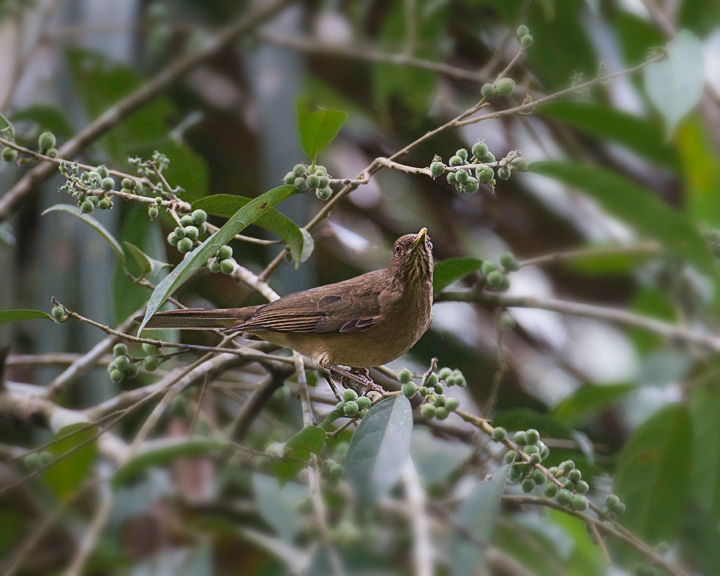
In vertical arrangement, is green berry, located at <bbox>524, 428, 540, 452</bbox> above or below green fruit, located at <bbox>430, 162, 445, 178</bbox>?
below

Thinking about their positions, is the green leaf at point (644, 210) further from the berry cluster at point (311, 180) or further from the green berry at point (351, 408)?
the green berry at point (351, 408)

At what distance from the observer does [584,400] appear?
7.07 feet

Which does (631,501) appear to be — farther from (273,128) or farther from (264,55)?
(264,55)

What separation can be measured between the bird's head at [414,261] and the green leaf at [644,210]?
867mm

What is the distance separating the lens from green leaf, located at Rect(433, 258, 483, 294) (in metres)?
1.56

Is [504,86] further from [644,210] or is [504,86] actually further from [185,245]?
[644,210]

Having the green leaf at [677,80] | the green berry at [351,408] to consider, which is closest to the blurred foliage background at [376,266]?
the green leaf at [677,80]

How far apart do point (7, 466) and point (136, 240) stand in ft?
2.31

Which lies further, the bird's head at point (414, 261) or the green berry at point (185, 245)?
the bird's head at point (414, 261)

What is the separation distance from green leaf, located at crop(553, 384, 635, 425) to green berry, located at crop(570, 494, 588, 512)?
86 cm

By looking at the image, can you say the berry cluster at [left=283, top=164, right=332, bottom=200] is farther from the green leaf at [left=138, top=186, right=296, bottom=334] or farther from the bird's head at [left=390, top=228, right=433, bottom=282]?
the bird's head at [left=390, top=228, right=433, bottom=282]

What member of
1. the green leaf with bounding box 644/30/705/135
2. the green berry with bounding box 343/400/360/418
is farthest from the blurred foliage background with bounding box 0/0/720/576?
the green berry with bounding box 343/400/360/418

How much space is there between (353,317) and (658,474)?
0.92m

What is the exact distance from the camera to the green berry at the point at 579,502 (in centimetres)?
120
